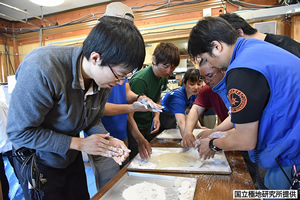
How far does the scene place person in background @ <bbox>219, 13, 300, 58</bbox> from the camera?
135 cm

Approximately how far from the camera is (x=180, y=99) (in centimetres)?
196

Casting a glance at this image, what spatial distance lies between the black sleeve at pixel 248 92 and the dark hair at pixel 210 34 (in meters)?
0.23

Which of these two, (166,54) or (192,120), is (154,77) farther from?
(192,120)

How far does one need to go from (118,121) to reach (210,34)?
94 centimetres

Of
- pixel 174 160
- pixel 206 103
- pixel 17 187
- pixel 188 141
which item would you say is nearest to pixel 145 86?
A: pixel 206 103

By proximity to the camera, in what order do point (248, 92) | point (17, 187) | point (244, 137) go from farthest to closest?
point (17, 187)
point (244, 137)
point (248, 92)

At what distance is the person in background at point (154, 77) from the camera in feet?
5.79

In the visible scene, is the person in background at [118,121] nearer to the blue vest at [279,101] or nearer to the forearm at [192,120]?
the forearm at [192,120]

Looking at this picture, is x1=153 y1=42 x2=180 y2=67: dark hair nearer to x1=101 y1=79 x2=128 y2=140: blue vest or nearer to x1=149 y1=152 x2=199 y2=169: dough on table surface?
x1=101 y1=79 x2=128 y2=140: blue vest

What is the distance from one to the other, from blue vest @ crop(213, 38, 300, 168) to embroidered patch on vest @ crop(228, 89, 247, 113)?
92mm

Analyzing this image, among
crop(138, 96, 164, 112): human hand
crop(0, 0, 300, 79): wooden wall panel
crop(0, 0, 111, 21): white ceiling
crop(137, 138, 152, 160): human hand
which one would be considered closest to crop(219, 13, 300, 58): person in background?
crop(138, 96, 164, 112): human hand

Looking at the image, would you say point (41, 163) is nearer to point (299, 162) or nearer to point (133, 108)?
point (133, 108)

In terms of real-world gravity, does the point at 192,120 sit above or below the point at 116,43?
below

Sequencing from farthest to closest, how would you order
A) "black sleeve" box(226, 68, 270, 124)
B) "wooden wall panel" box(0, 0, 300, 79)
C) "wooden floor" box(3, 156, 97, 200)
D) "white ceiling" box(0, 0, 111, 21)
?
"white ceiling" box(0, 0, 111, 21)
"wooden wall panel" box(0, 0, 300, 79)
"wooden floor" box(3, 156, 97, 200)
"black sleeve" box(226, 68, 270, 124)
